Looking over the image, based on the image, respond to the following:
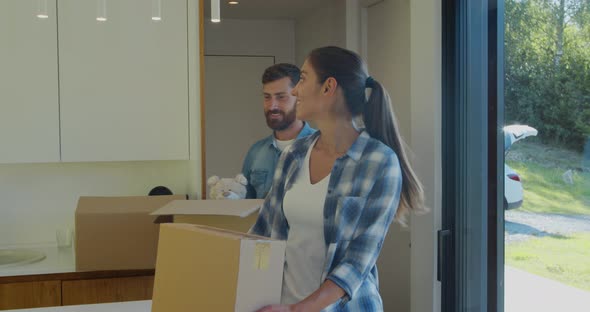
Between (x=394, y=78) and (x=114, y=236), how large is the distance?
1880 mm

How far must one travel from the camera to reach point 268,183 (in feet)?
10.4

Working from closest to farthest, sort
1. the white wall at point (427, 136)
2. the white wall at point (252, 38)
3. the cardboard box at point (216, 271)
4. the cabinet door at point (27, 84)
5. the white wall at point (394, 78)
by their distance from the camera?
1. the cardboard box at point (216, 271)
2. the white wall at point (427, 136)
3. the cabinet door at point (27, 84)
4. the white wall at point (394, 78)
5. the white wall at point (252, 38)

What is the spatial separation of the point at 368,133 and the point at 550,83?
66 centimetres

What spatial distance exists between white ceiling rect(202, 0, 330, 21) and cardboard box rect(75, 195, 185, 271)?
72.0 inches

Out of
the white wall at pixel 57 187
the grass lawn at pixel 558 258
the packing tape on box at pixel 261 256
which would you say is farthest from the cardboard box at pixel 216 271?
the white wall at pixel 57 187

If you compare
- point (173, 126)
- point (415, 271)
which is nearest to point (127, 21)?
point (173, 126)

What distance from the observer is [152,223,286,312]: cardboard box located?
1395 mm

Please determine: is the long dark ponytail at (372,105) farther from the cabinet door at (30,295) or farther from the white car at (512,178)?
the cabinet door at (30,295)

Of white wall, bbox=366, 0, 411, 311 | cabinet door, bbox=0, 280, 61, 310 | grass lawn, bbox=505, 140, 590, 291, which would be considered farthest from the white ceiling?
grass lawn, bbox=505, 140, 590, 291

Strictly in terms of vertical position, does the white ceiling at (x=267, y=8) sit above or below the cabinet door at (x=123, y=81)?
above

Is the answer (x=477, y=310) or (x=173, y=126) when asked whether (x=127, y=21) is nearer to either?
(x=173, y=126)

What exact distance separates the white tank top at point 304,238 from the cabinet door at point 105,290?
3.59 feet

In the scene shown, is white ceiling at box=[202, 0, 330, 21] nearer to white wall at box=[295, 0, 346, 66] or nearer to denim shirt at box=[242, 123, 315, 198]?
white wall at box=[295, 0, 346, 66]

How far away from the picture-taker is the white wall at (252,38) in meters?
4.96
